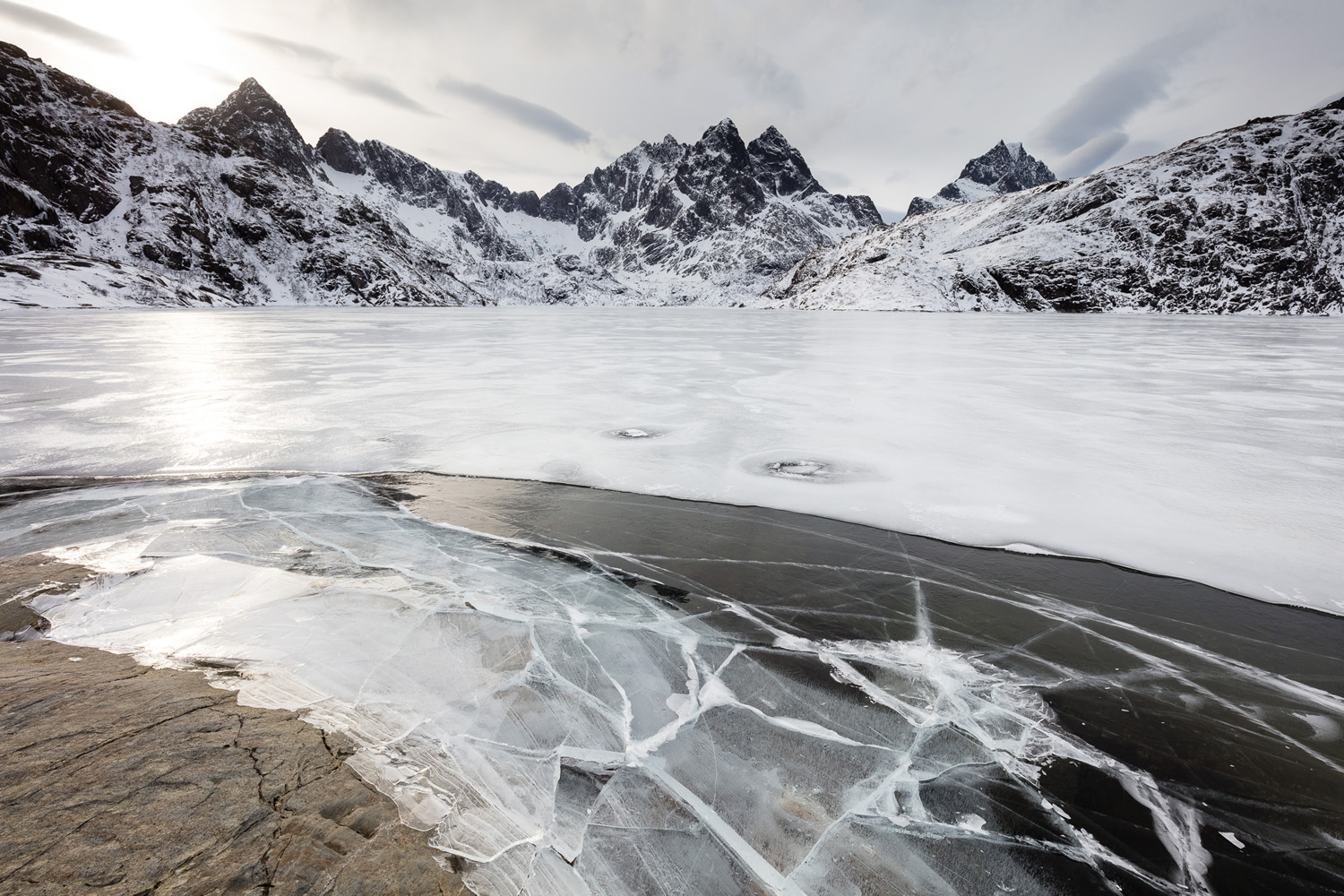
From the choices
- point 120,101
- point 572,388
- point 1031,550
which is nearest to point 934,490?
point 1031,550

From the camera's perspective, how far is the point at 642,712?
2.60 metres

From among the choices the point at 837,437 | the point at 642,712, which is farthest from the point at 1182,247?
the point at 642,712

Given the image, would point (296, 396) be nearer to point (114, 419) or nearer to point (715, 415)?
point (114, 419)

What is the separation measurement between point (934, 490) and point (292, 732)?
16.8 ft

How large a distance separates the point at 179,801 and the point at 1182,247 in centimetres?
10790

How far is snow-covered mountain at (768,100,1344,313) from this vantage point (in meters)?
73.2

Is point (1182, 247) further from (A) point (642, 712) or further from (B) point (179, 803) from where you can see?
(B) point (179, 803)

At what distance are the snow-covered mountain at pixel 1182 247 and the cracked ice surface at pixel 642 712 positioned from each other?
78062 mm

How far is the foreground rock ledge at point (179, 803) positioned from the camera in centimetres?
152

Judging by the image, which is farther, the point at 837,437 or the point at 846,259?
the point at 846,259

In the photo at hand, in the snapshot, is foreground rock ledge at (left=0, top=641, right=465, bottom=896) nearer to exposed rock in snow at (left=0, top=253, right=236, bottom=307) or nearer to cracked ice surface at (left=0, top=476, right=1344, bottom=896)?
cracked ice surface at (left=0, top=476, right=1344, bottom=896)

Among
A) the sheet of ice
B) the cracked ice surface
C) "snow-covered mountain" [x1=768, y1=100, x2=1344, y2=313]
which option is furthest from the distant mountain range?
the cracked ice surface

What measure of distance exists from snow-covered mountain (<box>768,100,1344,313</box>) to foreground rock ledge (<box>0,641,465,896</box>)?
79.8 metres

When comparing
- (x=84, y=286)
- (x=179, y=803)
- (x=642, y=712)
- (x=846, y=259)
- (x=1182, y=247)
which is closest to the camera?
(x=179, y=803)
